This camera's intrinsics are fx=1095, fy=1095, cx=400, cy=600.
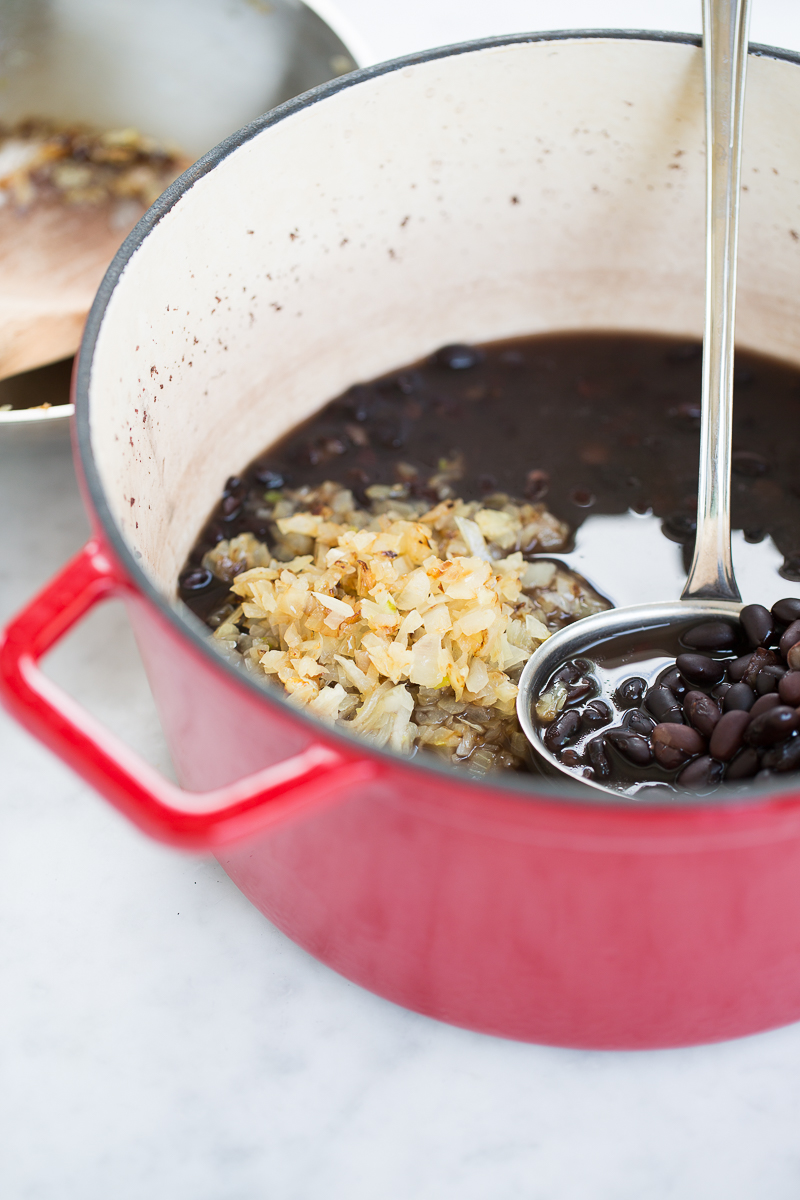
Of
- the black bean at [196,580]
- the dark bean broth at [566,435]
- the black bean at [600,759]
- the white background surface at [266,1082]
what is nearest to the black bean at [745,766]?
the black bean at [600,759]

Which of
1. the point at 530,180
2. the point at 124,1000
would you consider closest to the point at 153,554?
the point at 124,1000

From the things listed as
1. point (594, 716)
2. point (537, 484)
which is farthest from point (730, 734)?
point (537, 484)

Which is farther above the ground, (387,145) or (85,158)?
(85,158)

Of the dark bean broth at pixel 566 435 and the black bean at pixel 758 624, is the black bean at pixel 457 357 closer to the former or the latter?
the dark bean broth at pixel 566 435

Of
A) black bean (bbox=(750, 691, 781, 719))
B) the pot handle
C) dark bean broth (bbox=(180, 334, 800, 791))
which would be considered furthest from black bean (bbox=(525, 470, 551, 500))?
the pot handle

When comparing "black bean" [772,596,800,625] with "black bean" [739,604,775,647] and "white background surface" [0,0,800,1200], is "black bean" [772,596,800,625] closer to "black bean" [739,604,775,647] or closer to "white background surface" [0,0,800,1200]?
"black bean" [739,604,775,647]

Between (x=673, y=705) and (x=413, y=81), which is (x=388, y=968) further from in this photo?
(x=413, y=81)

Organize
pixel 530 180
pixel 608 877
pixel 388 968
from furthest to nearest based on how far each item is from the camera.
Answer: pixel 530 180 < pixel 388 968 < pixel 608 877
